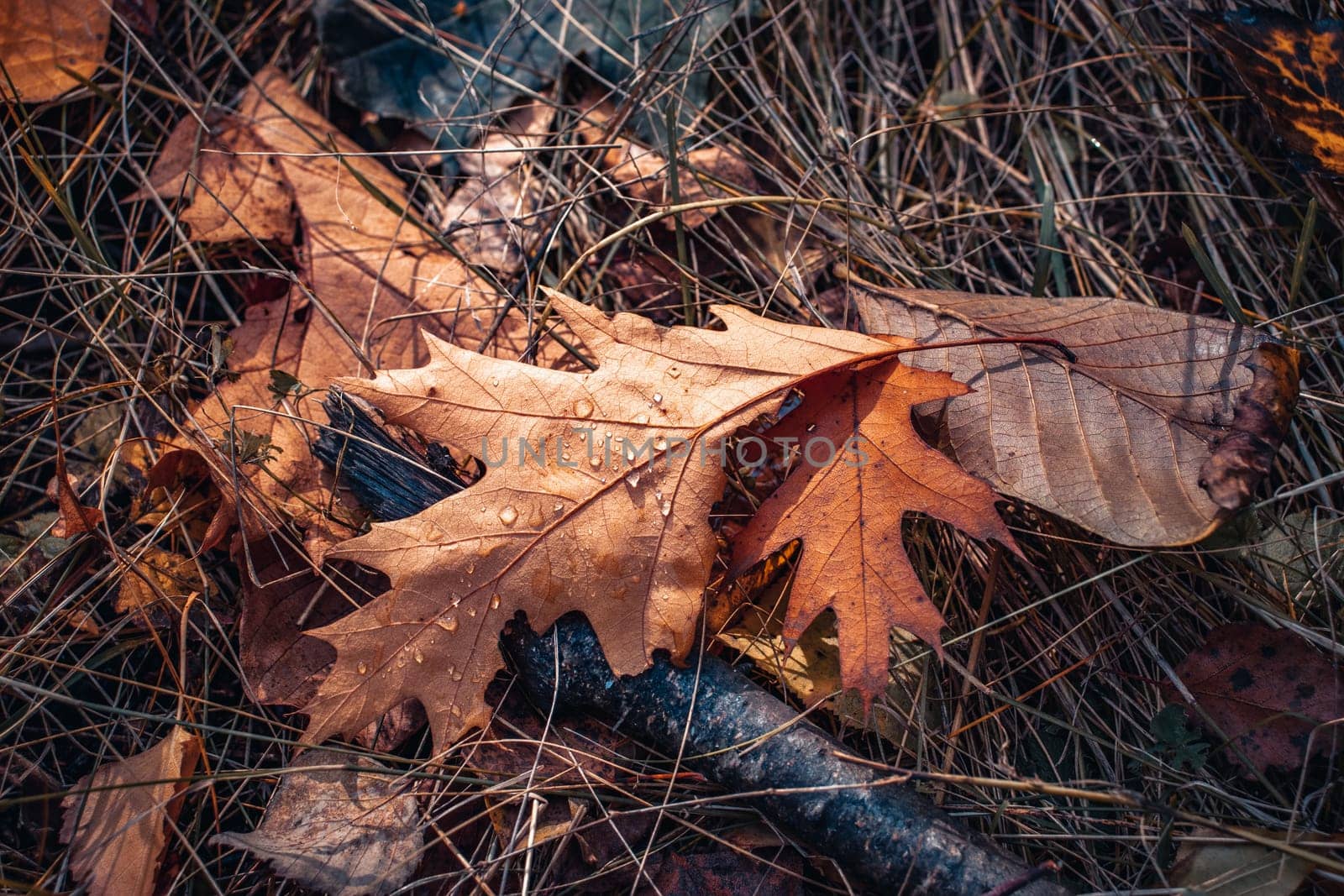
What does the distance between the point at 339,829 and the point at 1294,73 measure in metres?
2.76

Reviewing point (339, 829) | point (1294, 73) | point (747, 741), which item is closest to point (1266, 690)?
point (747, 741)

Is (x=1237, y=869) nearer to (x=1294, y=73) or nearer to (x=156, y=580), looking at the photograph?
(x=1294, y=73)

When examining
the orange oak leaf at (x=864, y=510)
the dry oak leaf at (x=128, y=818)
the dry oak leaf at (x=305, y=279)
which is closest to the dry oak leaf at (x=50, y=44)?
the dry oak leaf at (x=305, y=279)

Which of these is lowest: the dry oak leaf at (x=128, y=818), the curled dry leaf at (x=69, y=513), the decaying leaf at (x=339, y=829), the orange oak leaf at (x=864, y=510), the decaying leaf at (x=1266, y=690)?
the dry oak leaf at (x=128, y=818)

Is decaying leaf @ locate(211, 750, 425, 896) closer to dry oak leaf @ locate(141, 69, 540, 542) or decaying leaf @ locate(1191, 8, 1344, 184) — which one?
dry oak leaf @ locate(141, 69, 540, 542)

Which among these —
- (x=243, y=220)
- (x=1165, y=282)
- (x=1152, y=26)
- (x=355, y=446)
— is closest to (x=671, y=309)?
(x=355, y=446)

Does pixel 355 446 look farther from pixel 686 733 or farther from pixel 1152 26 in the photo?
pixel 1152 26

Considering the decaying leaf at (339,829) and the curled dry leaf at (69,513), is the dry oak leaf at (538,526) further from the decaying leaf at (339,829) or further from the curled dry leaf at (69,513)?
the curled dry leaf at (69,513)

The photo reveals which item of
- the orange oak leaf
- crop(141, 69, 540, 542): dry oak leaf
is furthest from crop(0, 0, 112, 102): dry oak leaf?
the orange oak leaf

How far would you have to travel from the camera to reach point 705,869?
1.58 metres

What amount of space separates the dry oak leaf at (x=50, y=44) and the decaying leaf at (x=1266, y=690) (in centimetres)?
327

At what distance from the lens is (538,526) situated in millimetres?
1512

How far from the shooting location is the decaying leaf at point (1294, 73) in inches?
72.4

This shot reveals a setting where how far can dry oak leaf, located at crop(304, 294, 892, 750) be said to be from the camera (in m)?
1.48
